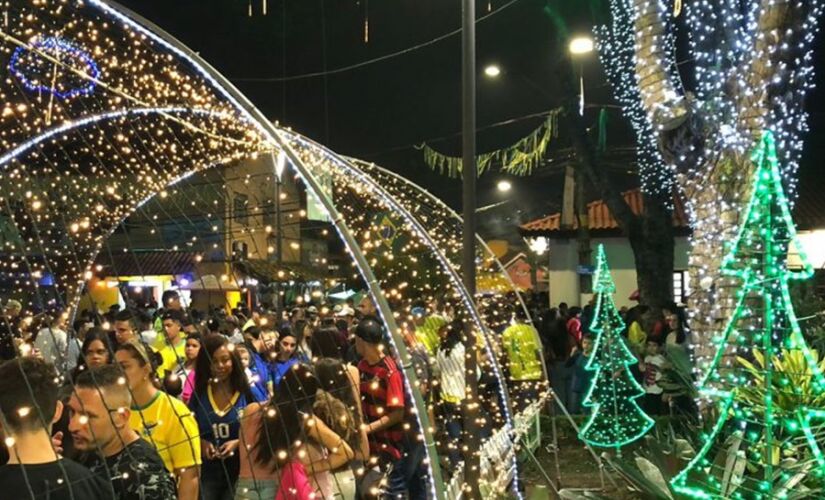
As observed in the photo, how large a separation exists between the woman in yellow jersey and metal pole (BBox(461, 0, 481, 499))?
185cm

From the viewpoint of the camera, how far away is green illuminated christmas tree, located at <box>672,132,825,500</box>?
3961mm

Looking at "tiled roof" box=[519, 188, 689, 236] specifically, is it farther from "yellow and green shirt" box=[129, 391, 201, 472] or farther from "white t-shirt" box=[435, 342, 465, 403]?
"yellow and green shirt" box=[129, 391, 201, 472]

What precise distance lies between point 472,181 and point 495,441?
2.16 meters

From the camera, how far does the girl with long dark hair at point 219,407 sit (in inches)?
184

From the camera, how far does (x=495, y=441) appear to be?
19.5ft

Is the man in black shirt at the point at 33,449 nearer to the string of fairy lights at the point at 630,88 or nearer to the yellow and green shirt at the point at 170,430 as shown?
the yellow and green shirt at the point at 170,430

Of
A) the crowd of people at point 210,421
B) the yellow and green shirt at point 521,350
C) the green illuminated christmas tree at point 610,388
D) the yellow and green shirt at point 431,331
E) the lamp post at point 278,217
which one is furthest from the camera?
the yellow and green shirt at point 431,331

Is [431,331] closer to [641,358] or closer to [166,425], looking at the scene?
[641,358]

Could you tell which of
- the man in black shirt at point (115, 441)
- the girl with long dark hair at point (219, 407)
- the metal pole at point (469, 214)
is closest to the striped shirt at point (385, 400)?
the metal pole at point (469, 214)

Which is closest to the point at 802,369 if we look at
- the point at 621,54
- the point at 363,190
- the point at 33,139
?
the point at 363,190

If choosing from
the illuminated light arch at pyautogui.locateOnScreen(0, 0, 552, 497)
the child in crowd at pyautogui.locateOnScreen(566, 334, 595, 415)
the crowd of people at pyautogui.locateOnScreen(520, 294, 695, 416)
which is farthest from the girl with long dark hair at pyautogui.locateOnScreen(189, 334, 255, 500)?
the child in crowd at pyautogui.locateOnScreen(566, 334, 595, 415)

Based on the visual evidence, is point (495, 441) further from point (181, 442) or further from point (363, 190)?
point (181, 442)

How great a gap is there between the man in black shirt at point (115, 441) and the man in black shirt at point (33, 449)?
0.21m

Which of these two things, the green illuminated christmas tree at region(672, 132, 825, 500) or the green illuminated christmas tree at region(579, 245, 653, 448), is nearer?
the green illuminated christmas tree at region(672, 132, 825, 500)
